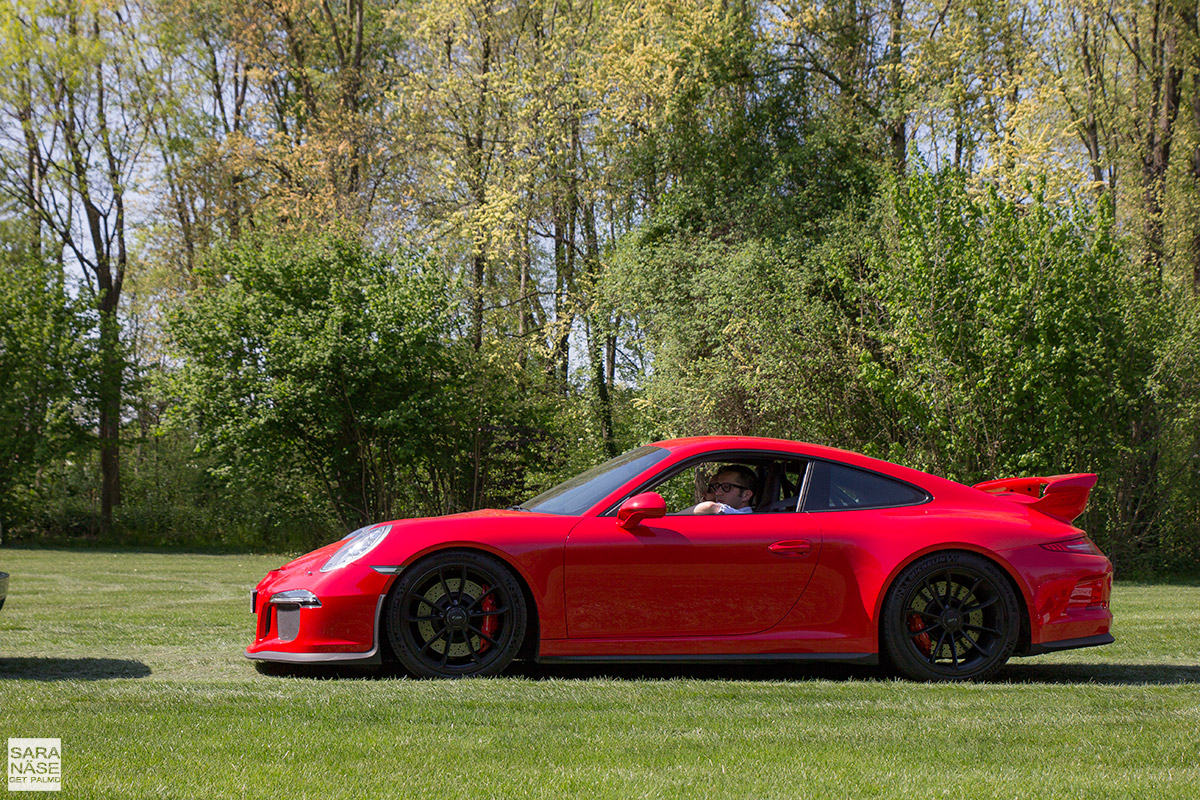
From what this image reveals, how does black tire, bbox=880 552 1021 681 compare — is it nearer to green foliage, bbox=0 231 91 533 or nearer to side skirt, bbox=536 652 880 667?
side skirt, bbox=536 652 880 667

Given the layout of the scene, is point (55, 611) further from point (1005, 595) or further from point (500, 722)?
point (1005, 595)

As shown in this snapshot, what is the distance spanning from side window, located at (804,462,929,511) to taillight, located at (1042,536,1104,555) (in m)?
0.75

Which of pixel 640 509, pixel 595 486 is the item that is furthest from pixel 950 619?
pixel 595 486

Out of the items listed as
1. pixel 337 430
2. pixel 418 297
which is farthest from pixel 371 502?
pixel 418 297

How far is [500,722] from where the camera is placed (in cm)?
461

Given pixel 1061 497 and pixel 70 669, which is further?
pixel 1061 497

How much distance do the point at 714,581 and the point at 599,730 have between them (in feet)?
5.55

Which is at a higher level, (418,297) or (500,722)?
(418,297)

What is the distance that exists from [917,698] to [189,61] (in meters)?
35.5

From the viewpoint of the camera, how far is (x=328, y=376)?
24734 mm

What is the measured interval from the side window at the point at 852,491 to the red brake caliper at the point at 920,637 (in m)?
0.66

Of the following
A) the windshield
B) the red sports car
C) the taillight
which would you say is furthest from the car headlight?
the taillight

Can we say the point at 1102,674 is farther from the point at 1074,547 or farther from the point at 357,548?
the point at 357,548

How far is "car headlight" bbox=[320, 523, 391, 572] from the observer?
5.96 meters
